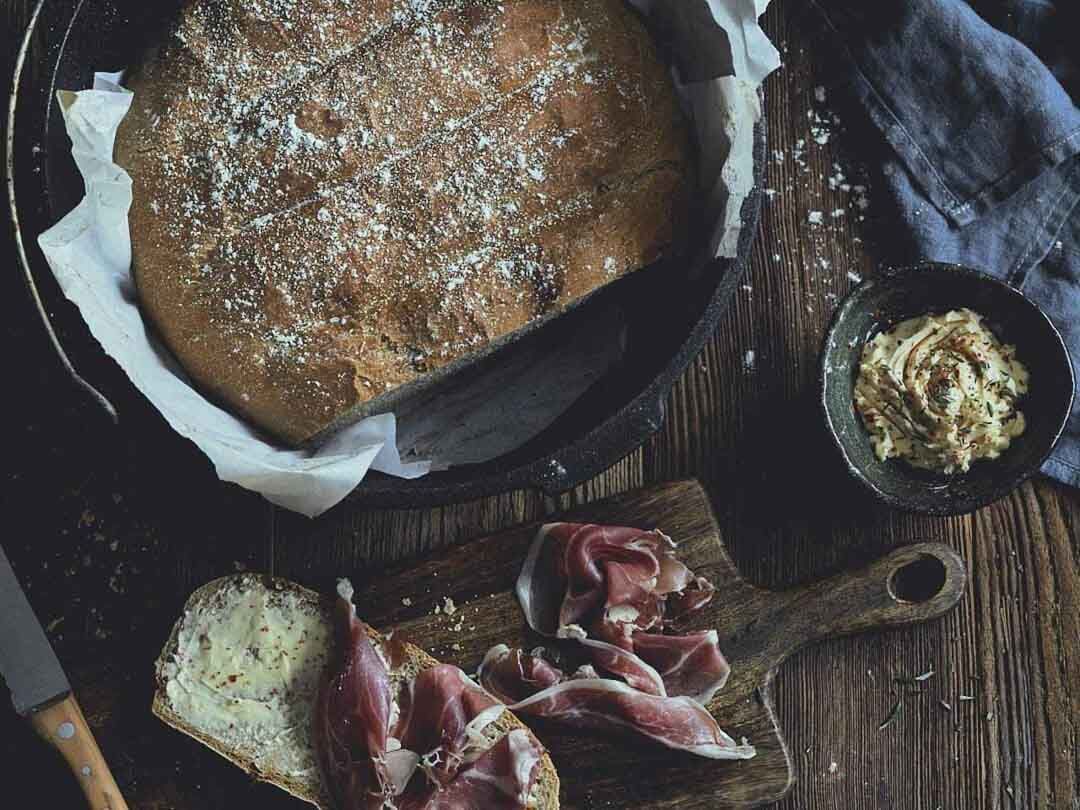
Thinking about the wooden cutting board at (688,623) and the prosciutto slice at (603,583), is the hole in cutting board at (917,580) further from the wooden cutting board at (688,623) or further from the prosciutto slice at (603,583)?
the prosciutto slice at (603,583)

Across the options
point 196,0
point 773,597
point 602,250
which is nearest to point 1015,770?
point 773,597

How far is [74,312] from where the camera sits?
260 centimetres

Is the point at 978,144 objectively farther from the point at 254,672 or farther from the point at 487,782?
the point at 254,672

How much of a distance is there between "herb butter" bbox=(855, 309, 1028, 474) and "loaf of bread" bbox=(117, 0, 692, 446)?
854 millimetres

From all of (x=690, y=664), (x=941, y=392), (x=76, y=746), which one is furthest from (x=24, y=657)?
(x=941, y=392)

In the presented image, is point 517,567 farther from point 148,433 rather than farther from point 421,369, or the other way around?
point 148,433

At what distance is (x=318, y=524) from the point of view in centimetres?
312

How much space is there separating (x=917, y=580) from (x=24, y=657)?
246cm

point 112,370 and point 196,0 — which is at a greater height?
point 196,0

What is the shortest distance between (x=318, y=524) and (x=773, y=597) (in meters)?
1.30

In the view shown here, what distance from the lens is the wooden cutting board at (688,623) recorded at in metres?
3.05

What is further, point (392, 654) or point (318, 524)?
point (318, 524)

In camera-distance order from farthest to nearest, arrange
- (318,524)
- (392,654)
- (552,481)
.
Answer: (318,524)
(392,654)
(552,481)

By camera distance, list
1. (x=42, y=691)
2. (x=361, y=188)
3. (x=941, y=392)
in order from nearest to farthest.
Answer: (x=361, y=188), (x=42, y=691), (x=941, y=392)
